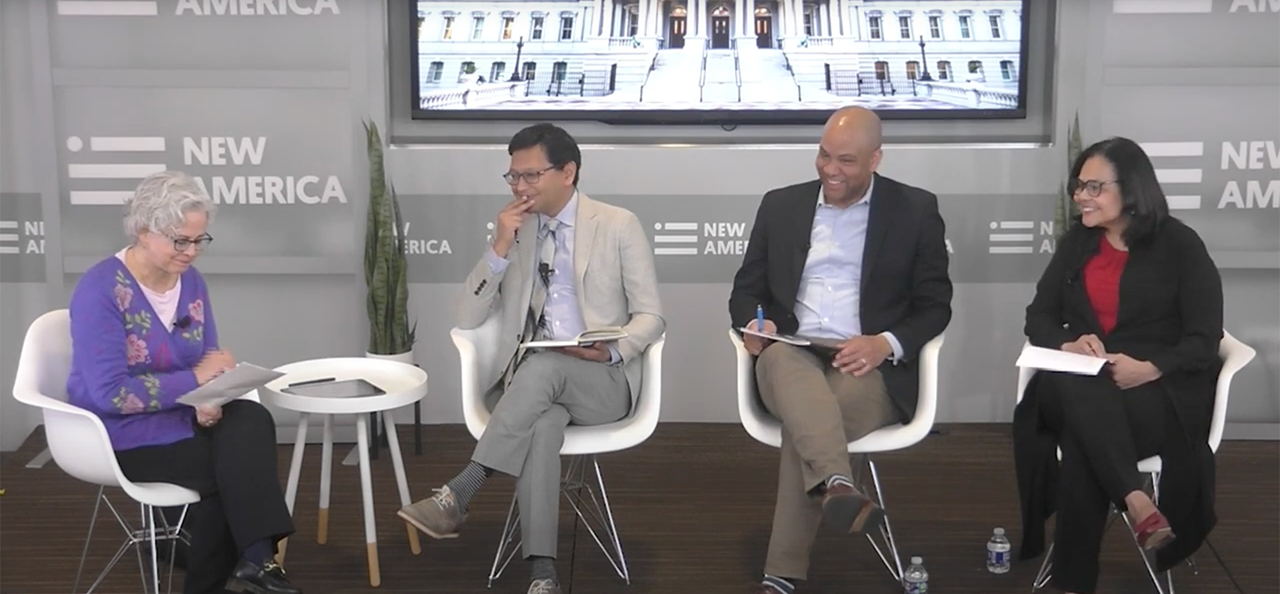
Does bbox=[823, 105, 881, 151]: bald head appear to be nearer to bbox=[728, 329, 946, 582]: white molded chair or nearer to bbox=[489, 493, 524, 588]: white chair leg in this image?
bbox=[728, 329, 946, 582]: white molded chair

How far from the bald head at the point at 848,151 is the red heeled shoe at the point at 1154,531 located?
1272 millimetres

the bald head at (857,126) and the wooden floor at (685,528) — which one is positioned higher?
the bald head at (857,126)

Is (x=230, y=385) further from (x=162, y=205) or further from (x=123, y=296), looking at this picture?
(x=162, y=205)

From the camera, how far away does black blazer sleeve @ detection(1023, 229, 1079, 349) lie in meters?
3.84

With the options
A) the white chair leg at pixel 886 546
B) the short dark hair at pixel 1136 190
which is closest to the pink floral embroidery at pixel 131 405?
the white chair leg at pixel 886 546

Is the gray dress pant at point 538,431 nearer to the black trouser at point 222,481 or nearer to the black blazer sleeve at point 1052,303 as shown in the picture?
the black trouser at point 222,481

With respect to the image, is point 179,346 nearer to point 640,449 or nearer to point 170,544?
point 170,544

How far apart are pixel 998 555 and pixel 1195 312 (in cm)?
93

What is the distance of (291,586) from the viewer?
3.56m

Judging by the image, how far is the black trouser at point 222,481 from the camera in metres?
3.44

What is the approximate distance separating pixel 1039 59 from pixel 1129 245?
5.96ft

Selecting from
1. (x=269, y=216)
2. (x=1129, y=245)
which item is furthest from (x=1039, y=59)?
(x=269, y=216)

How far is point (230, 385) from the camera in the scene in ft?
11.1

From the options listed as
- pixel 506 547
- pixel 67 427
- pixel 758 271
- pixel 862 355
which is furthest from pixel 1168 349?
pixel 67 427
